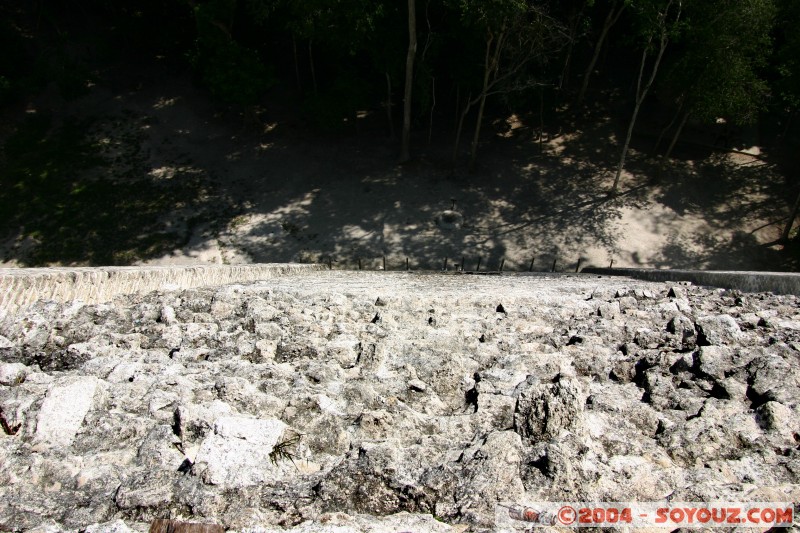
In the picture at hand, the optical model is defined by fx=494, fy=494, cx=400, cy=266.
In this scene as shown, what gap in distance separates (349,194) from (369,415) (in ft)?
55.1

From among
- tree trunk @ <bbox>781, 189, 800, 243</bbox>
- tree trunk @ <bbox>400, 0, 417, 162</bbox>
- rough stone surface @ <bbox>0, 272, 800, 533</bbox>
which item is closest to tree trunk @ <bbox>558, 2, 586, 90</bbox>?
tree trunk @ <bbox>400, 0, 417, 162</bbox>

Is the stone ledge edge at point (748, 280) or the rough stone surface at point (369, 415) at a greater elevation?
the rough stone surface at point (369, 415)

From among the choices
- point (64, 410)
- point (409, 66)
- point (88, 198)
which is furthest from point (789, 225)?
point (88, 198)

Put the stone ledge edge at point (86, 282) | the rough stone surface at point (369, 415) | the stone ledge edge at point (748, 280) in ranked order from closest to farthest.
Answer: the rough stone surface at point (369, 415) → the stone ledge edge at point (86, 282) → the stone ledge edge at point (748, 280)

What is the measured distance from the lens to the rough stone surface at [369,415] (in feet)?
10.5

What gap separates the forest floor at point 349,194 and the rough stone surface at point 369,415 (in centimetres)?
1189

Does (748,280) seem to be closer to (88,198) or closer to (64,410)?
(64,410)

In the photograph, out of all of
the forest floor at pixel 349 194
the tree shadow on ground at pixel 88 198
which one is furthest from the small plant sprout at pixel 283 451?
the tree shadow on ground at pixel 88 198

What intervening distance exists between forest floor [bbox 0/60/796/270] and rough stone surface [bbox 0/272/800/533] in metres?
11.9

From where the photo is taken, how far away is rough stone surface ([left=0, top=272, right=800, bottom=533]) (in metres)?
3.20

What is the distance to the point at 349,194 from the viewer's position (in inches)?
792

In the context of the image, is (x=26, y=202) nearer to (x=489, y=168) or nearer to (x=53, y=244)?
(x=53, y=244)

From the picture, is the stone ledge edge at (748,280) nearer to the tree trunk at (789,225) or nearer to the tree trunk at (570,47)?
the tree trunk at (789,225)

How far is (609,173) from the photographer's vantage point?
20719mm
